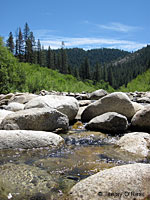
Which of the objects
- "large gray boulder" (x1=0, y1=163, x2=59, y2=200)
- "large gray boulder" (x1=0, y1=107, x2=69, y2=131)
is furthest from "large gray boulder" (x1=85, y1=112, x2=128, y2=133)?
"large gray boulder" (x1=0, y1=163, x2=59, y2=200)

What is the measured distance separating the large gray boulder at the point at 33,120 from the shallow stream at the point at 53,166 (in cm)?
77

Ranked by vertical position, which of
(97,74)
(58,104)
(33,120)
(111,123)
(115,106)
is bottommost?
(111,123)

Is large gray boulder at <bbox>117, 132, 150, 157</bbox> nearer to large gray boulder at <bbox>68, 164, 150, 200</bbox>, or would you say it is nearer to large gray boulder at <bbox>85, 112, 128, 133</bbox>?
large gray boulder at <bbox>85, 112, 128, 133</bbox>

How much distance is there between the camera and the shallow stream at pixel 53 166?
114 inches

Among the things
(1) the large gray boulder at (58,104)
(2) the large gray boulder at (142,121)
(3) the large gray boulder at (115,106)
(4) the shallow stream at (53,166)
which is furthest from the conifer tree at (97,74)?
(4) the shallow stream at (53,166)

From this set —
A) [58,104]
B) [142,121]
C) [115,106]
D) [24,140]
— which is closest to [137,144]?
[142,121]

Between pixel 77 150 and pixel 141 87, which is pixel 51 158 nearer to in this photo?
pixel 77 150

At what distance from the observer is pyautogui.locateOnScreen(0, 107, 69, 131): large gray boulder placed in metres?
5.69

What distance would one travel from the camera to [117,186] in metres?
2.65

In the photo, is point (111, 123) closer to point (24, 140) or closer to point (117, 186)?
point (24, 140)

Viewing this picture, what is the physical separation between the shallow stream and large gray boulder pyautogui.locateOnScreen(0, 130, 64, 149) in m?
0.17

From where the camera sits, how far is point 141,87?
31734mm

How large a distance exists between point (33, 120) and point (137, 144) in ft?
9.48

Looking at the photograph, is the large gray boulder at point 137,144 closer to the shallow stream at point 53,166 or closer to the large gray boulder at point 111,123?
the shallow stream at point 53,166
